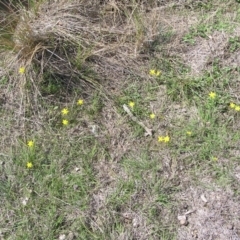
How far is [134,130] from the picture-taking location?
267 centimetres

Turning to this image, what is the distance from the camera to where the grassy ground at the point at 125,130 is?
7.61 ft

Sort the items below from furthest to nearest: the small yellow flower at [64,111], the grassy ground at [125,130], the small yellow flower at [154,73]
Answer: the small yellow flower at [154,73]
the small yellow flower at [64,111]
the grassy ground at [125,130]

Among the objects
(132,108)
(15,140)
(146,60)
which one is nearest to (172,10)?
(146,60)

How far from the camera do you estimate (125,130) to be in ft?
8.76

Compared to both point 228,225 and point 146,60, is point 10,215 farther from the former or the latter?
point 146,60

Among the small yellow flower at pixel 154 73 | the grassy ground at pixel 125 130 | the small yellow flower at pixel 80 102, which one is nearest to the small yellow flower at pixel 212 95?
the grassy ground at pixel 125 130

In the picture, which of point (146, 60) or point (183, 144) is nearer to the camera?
point (183, 144)

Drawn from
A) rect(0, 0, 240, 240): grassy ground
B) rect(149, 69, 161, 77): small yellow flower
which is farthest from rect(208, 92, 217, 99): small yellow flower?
rect(149, 69, 161, 77): small yellow flower

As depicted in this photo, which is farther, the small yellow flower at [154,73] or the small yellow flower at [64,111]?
the small yellow flower at [154,73]

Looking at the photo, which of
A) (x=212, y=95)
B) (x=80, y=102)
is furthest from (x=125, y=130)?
(x=212, y=95)

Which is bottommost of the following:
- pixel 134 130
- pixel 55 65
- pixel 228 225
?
pixel 228 225

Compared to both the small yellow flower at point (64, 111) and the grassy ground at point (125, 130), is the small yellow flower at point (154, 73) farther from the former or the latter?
the small yellow flower at point (64, 111)

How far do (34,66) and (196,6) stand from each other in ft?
4.46

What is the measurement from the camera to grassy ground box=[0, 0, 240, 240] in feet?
7.61
